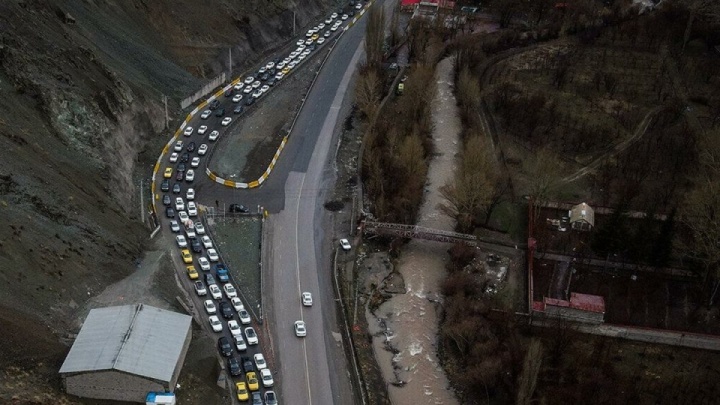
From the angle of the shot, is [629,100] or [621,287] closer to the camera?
[621,287]

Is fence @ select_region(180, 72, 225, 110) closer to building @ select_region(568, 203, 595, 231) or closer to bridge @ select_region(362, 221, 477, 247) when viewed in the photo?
bridge @ select_region(362, 221, 477, 247)

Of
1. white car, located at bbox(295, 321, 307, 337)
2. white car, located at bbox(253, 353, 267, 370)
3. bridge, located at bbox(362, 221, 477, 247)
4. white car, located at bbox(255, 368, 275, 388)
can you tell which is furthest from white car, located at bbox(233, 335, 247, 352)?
bridge, located at bbox(362, 221, 477, 247)

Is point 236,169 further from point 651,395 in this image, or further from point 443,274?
point 651,395

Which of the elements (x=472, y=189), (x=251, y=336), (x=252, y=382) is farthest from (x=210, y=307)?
(x=472, y=189)

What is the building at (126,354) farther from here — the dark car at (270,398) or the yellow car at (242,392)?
the dark car at (270,398)

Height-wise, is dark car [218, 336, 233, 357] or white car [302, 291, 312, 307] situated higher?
white car [302, 291, 312, 307]

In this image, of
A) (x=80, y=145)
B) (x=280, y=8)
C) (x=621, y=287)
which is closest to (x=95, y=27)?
(x=80, y=145)
